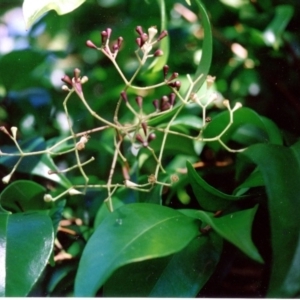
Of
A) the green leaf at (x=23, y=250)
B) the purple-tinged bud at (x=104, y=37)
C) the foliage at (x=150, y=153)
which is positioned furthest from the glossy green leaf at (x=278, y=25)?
the green leaf at (x=23, y=250)

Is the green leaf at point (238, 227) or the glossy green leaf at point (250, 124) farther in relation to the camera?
the glossy green leaf at point (250, 124)

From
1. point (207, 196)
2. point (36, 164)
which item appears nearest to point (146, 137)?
point (207, 196)

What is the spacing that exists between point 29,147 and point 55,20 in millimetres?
220

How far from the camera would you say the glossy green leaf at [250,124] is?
0.53 m

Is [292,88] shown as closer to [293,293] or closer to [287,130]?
[287,130]

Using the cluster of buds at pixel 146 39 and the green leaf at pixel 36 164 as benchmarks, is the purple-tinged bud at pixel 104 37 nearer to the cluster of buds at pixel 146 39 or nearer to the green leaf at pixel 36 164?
the cluster of buds at pixel 146 39

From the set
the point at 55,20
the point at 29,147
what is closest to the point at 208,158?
the point at 29,147

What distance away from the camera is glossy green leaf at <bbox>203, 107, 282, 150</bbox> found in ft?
1.74

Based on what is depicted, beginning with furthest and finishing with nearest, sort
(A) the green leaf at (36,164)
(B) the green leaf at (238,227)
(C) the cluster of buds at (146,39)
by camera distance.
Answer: (A) the green leaf at (36,164), (C) the cluster of buds at (146,39), (B) the green leaf at (238,227)

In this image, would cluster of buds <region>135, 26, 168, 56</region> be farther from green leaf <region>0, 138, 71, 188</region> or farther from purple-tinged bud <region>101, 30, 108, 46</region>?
green leaf <region>0, 138, 71, 188</region>

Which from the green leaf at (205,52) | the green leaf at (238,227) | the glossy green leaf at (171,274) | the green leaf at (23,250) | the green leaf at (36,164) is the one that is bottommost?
the green leaf at (36,164)

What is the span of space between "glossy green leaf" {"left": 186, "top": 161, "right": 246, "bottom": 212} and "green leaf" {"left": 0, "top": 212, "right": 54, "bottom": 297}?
133 millimetres

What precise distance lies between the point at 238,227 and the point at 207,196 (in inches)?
2.5

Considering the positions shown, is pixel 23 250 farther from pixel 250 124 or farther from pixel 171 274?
pixel 250 124
